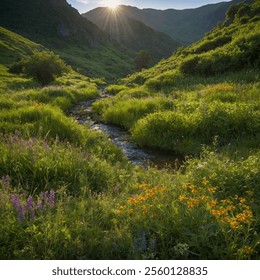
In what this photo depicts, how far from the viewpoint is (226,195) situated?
17.8 ft

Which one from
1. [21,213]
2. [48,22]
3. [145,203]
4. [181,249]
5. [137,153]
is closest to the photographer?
[181,249]

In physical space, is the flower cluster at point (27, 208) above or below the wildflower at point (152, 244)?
above

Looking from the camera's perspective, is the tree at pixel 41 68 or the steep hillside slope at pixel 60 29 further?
the steep hillside slope at pixel 60 29

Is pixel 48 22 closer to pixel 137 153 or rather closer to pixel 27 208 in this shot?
pixel 137 153

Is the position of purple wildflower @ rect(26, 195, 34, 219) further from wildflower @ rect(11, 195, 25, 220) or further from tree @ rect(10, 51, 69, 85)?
tree @ rect(10, 51, 69, 85)

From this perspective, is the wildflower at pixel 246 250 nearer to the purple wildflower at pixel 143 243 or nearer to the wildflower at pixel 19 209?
the purple wildflower at pixel 143 243

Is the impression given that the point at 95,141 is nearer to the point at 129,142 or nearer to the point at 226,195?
the point at 129,142

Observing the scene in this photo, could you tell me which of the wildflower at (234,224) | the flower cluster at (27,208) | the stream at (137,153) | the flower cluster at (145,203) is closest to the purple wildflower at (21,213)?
the flower cluster at (27,208)

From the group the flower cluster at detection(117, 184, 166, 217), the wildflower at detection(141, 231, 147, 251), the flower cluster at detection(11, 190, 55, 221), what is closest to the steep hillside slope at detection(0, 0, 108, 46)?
the flower cluster at detection(11, 190, 55, 221)

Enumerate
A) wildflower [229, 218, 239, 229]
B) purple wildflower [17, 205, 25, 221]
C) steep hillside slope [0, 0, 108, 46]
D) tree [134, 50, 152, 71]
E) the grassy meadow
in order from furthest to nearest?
steep hillside slope [0, 0, 108, 46]
tree [134, 50, 152, 71]
purple wildflower [17, 205, 25, 221]
the grassy meadow
wildflower [229, 218, 239, 229]

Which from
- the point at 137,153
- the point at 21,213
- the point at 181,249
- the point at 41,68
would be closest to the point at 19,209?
the point at 21,213

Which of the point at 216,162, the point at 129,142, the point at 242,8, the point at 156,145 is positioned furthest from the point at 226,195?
the point at 242,8

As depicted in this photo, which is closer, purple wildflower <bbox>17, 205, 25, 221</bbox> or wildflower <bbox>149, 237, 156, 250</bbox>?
wildflower <bbox>149, 237, 156, 250</bbox>

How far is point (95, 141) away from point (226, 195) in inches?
221
